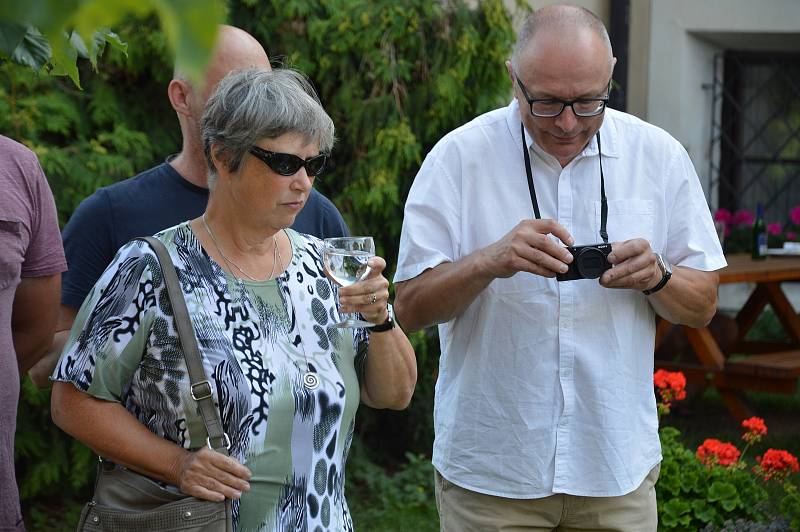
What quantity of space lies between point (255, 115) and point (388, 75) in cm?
307

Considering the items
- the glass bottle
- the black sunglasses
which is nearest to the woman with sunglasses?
the black sunglasses

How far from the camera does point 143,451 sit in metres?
2.21

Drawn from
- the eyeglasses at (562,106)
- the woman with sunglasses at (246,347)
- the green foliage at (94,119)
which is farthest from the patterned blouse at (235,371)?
the green foliage at (94,119)

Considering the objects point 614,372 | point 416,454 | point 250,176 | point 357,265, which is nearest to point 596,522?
point 614,372

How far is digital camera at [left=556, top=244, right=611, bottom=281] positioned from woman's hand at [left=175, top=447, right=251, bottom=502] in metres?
0.94

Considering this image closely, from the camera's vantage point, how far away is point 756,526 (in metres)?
4.11

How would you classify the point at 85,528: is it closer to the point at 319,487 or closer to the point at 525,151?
the point at 319,487

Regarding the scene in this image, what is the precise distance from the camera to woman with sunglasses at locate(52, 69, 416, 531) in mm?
2227

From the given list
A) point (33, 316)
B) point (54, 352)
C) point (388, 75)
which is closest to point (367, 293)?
point (54, 352)

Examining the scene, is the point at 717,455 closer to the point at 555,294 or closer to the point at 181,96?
the point at 555,294

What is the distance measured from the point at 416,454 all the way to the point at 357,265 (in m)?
3.91

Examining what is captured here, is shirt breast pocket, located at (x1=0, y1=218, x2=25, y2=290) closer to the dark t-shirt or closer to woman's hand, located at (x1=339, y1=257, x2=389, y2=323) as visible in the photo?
the dark t-shirt

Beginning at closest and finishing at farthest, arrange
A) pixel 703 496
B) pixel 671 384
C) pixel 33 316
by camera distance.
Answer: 1. pixel 33 316
2. pixel 703 496
3. pixel 671 384

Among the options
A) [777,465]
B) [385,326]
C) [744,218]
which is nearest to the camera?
[385,326]
